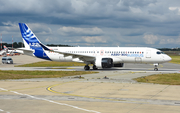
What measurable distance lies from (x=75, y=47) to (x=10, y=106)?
34697mm

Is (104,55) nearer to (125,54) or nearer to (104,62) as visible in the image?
(104,62)

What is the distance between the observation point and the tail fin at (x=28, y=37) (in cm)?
4919

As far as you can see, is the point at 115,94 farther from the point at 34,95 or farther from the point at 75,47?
the point at 75,47

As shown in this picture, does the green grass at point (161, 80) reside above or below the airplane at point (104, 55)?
below

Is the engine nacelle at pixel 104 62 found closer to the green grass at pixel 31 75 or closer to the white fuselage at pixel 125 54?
the white fuselage at pixel 125 54

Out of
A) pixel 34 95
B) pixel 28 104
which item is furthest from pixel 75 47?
pixel 28 104

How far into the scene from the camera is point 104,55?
44.4 meters

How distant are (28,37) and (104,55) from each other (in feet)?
61.8

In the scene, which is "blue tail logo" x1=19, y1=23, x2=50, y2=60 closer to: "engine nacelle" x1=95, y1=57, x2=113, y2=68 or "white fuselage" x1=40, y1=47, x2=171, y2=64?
"white fuselage" x1=40, y1=47, x2=171, y2=64

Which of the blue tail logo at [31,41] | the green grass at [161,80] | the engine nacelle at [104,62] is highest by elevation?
the blue tail logo at [31,41]

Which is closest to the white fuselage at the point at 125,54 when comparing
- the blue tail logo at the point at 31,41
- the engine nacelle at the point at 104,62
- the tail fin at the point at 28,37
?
the engine nacelle at the point at 104,62

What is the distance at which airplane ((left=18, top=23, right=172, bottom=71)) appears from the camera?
4191 cm

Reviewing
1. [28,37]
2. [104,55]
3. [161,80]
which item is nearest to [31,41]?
[28,37]

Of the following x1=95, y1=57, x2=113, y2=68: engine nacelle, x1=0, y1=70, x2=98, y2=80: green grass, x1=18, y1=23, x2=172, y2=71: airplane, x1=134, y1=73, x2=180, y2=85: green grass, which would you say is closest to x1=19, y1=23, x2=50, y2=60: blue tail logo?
x1=18, y1=23, x2=172, y2=71: airplane
